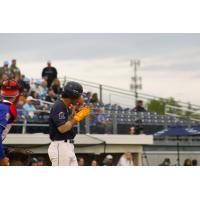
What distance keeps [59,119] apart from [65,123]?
123mm

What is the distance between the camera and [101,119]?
66.5 ft

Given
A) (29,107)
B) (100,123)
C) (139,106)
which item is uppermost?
(139,106)

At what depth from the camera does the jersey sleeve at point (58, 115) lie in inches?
357

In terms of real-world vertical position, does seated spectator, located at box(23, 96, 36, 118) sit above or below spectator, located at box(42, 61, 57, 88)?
below

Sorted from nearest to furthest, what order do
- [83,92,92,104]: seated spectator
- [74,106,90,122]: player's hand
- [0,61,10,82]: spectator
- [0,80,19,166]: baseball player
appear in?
[0,80,19,166]: baseball player
[74,106,90,122]: player's hand
[0,61,10,82]: spectator
[83,92,92,104]: seated spectator

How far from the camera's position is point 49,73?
2230 cm

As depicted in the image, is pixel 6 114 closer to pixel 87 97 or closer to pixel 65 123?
pixel 65 123

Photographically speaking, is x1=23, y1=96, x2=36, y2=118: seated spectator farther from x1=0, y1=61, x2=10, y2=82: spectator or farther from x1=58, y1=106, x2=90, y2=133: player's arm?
x1=58, y1=106, x2=90, y2=133: player's arm

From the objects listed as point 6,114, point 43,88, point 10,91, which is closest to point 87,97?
point 43,88

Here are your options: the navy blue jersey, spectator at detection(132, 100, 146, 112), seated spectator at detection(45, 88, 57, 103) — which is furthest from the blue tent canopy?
the navy blue jersey

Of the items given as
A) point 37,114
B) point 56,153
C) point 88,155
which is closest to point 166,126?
point 88,155

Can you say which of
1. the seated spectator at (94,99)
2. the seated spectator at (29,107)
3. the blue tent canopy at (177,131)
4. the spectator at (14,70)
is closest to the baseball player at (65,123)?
the seated spectator at (29,107)

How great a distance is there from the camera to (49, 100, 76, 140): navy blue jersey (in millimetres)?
9094
